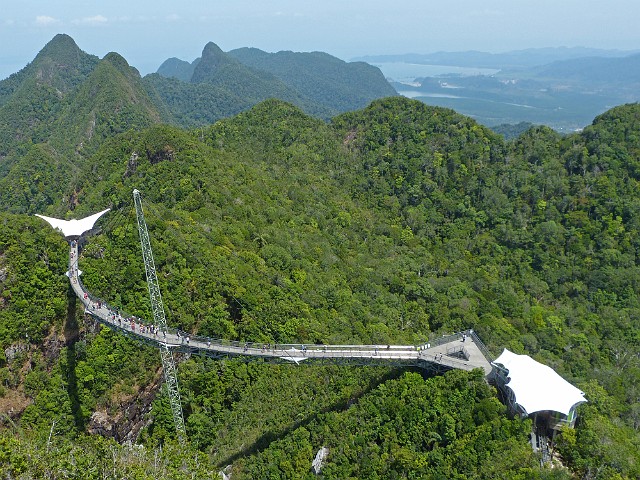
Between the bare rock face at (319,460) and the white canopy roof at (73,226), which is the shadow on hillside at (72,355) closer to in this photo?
the white canopy roof at (73,226)

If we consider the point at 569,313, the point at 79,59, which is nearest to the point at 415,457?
the point at 569,313

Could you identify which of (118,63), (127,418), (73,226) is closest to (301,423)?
(127,418)

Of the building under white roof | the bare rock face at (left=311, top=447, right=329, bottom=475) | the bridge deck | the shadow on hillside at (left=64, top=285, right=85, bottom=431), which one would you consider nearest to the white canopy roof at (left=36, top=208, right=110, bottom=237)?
the shadow on hillside at (left=64, top=285, right=85, bottom=431)

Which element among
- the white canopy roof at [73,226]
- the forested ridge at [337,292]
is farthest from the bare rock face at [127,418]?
the white canopy roof at [73,226]

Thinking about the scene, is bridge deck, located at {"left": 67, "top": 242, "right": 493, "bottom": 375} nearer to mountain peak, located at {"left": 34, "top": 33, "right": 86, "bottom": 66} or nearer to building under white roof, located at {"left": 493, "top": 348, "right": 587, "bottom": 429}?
building under white roof, located at {"left": 493, "top": 348, "right": 587, "bottom": 429}

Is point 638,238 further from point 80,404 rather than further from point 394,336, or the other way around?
point 80,404

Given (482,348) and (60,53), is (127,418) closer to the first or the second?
(482,348)
